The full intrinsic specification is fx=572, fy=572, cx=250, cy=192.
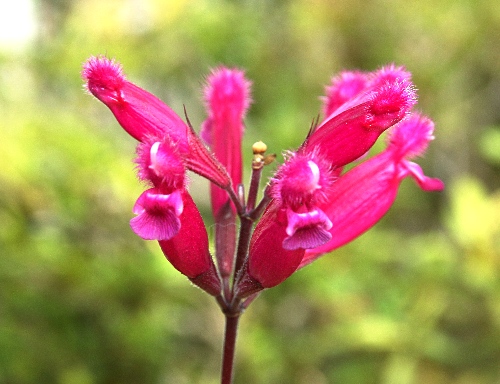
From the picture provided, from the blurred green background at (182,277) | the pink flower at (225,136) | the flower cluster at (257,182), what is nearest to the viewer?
the flower cluster at (257,182)

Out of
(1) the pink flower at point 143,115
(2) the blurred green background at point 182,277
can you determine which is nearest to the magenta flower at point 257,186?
(1) the pink flower at point 143,115

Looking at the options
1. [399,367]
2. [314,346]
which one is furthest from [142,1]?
[399,367]

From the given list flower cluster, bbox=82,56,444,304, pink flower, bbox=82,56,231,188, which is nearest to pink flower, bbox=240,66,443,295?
→ flower cluster, bbox=82,56,444,304

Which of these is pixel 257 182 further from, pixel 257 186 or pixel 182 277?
pixel 182 277

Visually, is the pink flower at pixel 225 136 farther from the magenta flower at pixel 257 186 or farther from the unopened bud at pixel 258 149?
the unopened bud at pixel 258 149

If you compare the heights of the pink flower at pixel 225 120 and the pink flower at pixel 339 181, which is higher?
the pink flower at pixel 225 120

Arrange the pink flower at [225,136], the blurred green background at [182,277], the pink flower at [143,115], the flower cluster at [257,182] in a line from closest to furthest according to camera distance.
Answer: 1. the flower cluster at [257,182]
2. the pink flower at [143,115]
3. the pink flower at [225,136]
4. the blurred green background at [182,277]

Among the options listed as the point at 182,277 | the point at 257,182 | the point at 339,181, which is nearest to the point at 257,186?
the point at 257,182

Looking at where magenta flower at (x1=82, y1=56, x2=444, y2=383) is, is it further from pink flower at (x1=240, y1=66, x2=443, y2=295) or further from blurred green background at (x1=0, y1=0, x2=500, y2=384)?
blurred green background at (x1=0, y1=0, x2=500, y2=384)
